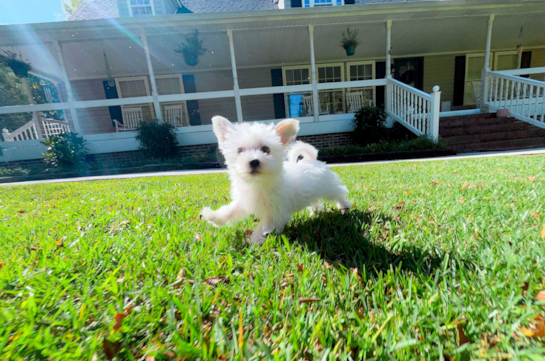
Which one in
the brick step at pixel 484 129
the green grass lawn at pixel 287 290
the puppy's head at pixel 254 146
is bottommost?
the brick step at pixel 484 129

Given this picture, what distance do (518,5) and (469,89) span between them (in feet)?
17.6

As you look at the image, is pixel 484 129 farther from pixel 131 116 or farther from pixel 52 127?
pixel 52 127

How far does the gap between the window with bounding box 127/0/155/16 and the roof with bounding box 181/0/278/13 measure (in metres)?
1.82

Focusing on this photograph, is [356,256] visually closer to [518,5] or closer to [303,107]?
[303,107]

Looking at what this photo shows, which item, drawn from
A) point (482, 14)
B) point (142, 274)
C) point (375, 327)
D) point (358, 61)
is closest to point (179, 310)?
point (142, 274)

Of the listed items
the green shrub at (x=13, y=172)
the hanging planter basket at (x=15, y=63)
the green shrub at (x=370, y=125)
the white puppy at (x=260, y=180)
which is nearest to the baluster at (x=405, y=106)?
the green shrub at (x=370, y=125)

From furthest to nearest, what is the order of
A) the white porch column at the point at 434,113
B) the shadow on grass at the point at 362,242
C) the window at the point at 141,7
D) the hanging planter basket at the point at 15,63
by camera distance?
the window at the point at 141,7 < the hanging planter basket at the point at 15,63 < the white porch column at the point at 434,113 < the shadow on grass at the point at 362,242

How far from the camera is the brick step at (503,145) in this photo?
28.6ft

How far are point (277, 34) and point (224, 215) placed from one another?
Result: 10.3 metres

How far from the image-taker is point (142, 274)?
1449 mm

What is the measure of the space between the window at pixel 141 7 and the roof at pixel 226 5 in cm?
182

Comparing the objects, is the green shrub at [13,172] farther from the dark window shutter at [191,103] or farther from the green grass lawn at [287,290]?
the green grass lawn at [287,290]

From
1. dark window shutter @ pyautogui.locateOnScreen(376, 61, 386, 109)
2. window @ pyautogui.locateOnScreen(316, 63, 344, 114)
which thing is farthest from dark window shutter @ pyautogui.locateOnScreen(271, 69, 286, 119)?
dark window shutter @ pyautogui.locateOnScreen(376, 61, 386, 109)

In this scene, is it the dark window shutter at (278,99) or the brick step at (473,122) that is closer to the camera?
the brick step at (473,122)
